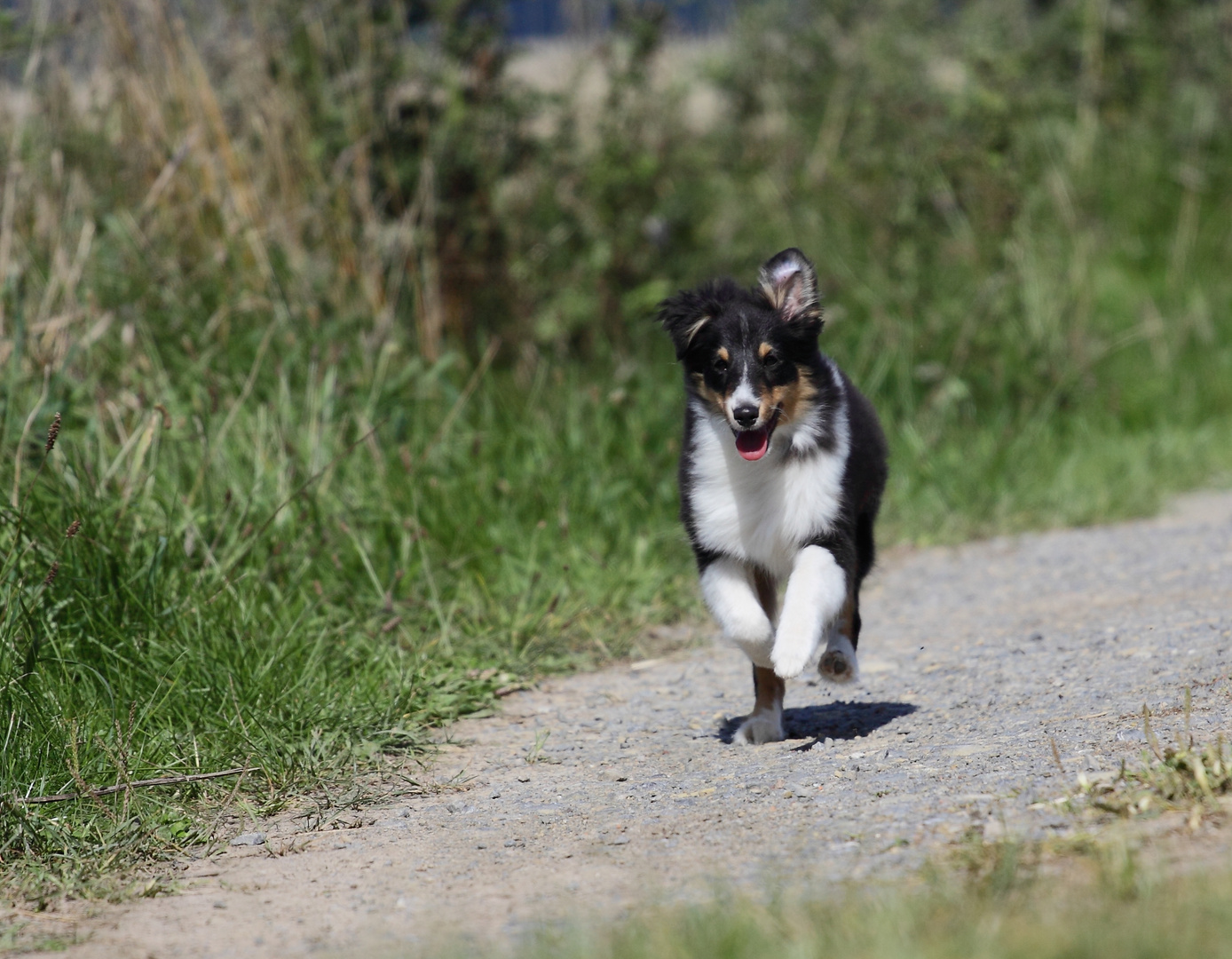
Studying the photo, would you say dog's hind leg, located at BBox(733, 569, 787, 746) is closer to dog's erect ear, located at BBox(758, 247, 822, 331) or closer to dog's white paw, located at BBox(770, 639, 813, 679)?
dog's white paw, located at BBox(770, 639, 813, 679)

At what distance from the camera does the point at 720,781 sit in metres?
3.84

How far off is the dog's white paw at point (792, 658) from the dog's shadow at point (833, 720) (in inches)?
12.2

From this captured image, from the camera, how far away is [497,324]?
7.91 m

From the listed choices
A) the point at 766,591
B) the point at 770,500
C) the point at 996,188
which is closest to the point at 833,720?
the point at 766,591

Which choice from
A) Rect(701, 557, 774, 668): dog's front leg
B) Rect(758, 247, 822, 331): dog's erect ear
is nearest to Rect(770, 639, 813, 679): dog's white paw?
Rect(701, 557, 774, 668): dog's front leg

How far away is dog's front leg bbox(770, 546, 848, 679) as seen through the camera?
3979 millimetres

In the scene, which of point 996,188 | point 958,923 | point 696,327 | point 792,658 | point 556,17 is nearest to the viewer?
point 958,923

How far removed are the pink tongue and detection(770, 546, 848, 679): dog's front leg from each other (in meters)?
0.31

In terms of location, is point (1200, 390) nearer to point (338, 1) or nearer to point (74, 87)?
point (338, 1)

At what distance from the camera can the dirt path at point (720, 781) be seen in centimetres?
309

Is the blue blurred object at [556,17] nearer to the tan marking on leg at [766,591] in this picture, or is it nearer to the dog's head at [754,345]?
the dog's head at [754,345]

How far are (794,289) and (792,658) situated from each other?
3.70 ft

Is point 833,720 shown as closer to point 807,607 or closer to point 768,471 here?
point 807,607

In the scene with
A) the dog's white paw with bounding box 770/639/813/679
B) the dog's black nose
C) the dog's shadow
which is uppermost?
the dog's black nose
